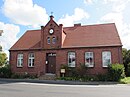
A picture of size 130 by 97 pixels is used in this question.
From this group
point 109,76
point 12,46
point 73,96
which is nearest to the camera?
point 73,96

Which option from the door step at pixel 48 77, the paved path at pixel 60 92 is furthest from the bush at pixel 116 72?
the paved path at pixel 60 92

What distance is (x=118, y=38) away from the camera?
27.6 m

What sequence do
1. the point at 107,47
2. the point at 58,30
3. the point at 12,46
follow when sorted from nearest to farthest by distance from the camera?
the point at 107,47, the point at 58,30, the point at 12,46

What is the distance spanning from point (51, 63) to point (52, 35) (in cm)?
406

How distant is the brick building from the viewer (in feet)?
89.4

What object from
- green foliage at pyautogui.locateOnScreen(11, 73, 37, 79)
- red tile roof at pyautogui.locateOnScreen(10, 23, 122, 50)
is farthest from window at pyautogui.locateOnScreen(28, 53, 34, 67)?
green foliage at pyautogui.locateOnScreen(11, 73, 37, 79)

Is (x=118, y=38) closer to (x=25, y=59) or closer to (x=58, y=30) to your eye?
(x=58, y=30)

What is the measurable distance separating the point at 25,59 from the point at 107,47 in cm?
1221

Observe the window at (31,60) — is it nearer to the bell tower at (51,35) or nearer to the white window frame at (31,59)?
the white window frame at (31,59)

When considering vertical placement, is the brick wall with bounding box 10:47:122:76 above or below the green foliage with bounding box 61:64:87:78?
above

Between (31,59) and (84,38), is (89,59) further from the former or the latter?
(31,59)

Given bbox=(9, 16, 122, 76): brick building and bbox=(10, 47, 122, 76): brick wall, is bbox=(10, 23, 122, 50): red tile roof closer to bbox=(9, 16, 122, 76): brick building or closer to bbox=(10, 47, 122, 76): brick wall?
bbox=(9, 16, 122, 76): brick building

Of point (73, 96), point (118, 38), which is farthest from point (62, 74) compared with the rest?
point (73, 96)

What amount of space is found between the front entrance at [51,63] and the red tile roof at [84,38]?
2.06 m
